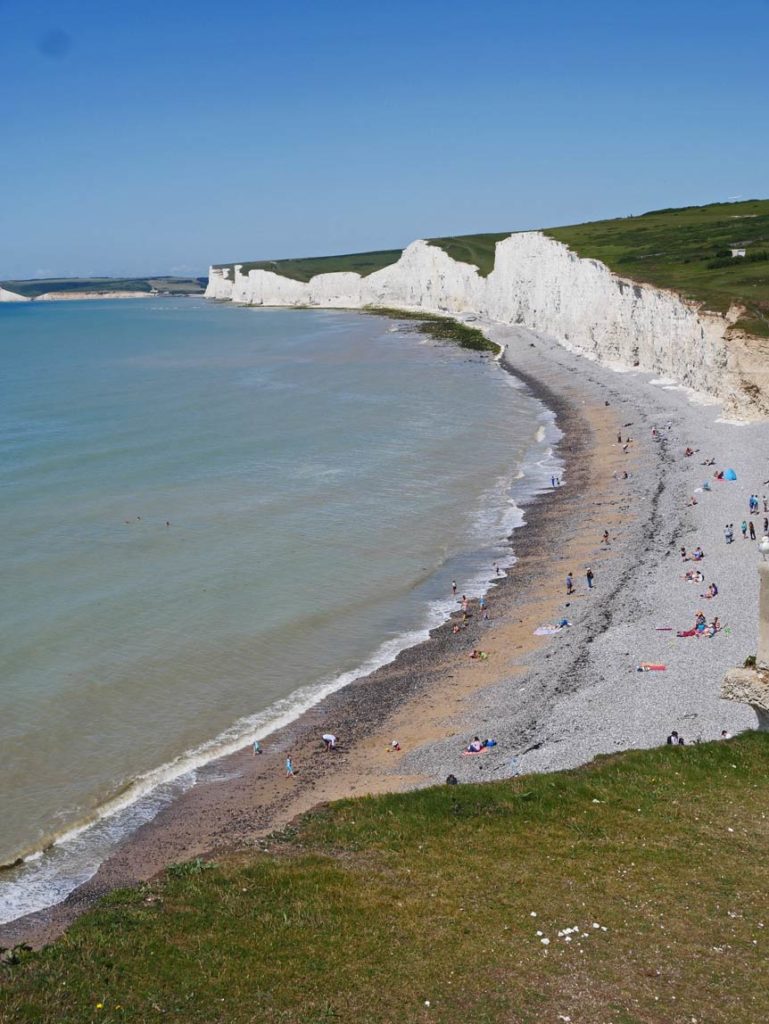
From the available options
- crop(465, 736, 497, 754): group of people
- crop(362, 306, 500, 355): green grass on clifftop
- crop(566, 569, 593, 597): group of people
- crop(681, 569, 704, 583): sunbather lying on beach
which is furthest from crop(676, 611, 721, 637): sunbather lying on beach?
crop(362, 306, 500, 355): green grass on clifftop

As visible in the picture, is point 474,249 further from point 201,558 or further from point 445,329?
point 201,558

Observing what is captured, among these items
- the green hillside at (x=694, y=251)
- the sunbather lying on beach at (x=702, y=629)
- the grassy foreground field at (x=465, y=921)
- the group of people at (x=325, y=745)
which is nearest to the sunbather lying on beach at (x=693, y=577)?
the sunbather lying on beach at (x=702, y=629)

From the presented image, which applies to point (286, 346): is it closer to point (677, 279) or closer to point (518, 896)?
point (677, 279)

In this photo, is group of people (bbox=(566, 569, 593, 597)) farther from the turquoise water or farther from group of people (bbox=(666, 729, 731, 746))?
group of people (bbox=(666, 729, 731, 746))

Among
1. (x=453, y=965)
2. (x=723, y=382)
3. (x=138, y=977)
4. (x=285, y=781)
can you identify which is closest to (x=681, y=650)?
(x=285, y=781)

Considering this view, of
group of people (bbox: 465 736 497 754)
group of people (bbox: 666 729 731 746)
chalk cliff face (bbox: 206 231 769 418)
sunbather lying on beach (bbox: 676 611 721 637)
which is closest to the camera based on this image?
group of people (bbox: 666 729 731 746)

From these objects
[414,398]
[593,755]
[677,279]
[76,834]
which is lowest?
[76,834]

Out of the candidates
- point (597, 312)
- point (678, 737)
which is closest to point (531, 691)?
point (678, 737)
